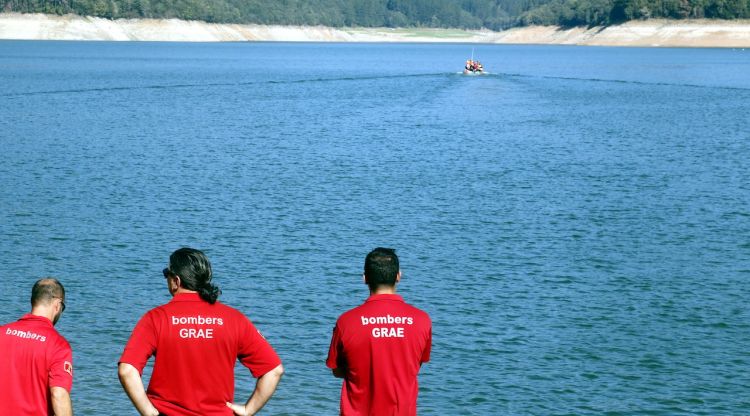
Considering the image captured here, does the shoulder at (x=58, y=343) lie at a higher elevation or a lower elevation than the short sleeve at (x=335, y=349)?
higher

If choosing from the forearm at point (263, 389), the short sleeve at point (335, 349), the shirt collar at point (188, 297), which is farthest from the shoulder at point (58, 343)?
the short sleeve at point (335, 349)

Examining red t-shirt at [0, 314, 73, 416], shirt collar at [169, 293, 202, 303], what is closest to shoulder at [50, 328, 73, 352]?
red t-shirt at [0, 314, 73, 416]

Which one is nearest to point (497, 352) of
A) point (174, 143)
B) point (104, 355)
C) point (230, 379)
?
point (104, 355)

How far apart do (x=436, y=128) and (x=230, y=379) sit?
66.4 m

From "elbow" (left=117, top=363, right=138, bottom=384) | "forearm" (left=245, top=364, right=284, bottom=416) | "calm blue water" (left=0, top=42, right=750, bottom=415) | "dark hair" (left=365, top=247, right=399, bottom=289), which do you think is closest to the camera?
"elbow" (left=117, top=363, right=138, bottom=384)

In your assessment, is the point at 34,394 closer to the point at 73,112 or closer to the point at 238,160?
the point at 238,160

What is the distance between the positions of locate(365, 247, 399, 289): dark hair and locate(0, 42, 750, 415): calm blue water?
9886 millimetres

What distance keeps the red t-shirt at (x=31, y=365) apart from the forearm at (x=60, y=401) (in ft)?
0.13

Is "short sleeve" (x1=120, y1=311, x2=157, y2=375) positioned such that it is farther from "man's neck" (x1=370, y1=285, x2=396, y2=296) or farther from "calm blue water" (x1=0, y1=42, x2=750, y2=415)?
"calm blue water" (x1=0, y1=42, x2=750, y2=415)

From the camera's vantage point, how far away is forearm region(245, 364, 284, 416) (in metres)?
8.41

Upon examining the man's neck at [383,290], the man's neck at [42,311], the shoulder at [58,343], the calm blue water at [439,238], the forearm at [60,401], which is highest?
the man's neck at [383,290]

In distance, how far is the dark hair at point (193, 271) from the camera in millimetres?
8125

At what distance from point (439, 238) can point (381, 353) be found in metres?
25.0

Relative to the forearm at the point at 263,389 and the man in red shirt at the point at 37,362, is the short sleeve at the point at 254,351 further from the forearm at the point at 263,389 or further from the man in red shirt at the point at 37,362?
the man in red shirt at the point at 37,362
